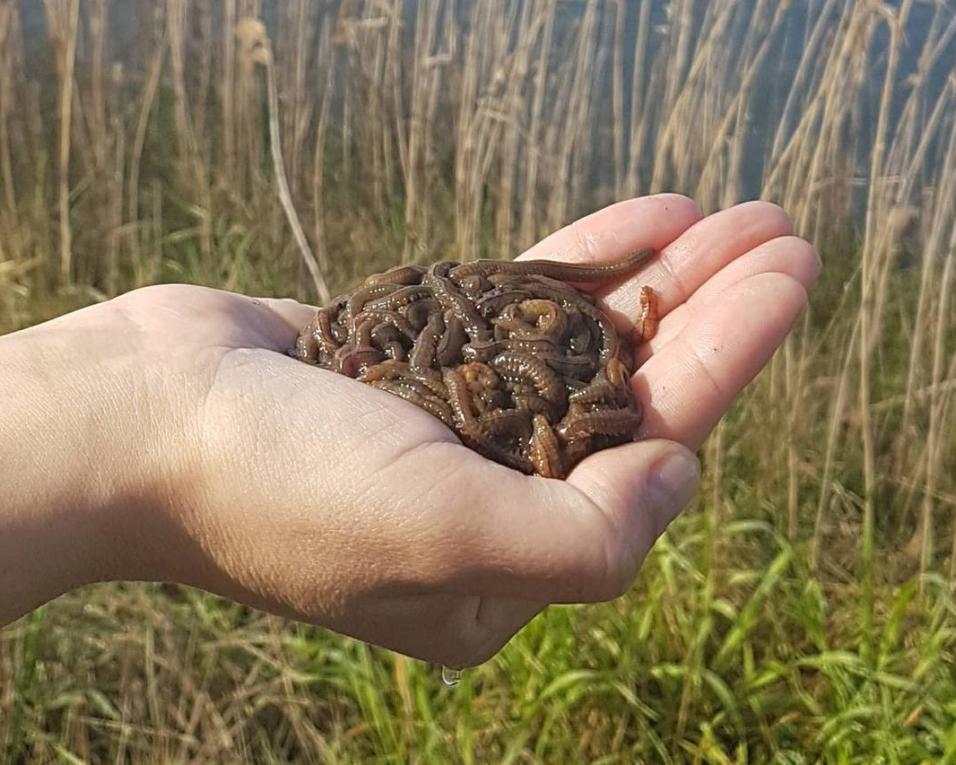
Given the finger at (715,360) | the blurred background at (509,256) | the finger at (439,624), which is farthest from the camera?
the blurred background at (509,256)

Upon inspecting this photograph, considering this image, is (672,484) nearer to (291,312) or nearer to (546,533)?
(546,533)

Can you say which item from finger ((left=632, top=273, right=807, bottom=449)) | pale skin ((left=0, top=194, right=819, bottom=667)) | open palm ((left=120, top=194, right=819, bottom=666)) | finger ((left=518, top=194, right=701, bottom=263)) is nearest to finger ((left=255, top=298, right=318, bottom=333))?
open palm ((left=120, top=194, right=819, bottom=666))

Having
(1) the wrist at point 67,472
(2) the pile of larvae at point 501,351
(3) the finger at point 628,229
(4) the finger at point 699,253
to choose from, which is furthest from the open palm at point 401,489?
(3) the finger at point 628,229

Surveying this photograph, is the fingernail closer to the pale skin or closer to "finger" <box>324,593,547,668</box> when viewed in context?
the pale skin

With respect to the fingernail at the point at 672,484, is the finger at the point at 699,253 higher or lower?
higher

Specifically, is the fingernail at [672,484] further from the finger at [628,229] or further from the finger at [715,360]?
the finger at [628,229]
